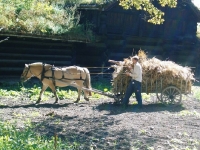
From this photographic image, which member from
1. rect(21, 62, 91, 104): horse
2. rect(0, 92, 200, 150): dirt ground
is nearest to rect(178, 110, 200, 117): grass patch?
rect(0, 92, 200, 150): dirt ground

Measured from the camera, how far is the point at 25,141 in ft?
21.1

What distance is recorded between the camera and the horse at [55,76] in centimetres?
1209

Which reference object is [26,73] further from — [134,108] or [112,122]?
[112,122]

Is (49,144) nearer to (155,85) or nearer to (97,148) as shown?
(97,148)

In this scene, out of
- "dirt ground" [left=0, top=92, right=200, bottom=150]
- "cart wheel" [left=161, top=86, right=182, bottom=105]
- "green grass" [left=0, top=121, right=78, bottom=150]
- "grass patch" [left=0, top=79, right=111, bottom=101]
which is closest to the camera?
"green grass" [left=0, top=121, right=78, bottom=150]

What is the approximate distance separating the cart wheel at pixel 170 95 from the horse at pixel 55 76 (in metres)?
2.46

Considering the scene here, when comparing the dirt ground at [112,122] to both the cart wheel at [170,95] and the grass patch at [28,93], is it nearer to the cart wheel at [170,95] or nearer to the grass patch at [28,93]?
the cart wheel at [170,95]

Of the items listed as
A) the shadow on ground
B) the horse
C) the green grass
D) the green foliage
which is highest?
the green foliage

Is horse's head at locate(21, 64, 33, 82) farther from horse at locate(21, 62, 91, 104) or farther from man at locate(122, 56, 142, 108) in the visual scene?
man at locate(122, 56, 142, 108)

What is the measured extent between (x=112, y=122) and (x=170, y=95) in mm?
3777

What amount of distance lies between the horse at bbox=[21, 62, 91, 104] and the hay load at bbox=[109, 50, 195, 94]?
116cm

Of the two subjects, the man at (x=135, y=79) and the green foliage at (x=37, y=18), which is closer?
the man at (x=135, y=79)

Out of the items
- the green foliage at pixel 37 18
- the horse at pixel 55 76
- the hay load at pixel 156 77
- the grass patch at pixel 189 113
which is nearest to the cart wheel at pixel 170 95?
the hay load at pixel 156 77

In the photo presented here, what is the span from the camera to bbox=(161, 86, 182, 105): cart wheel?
Result: 1216cm
